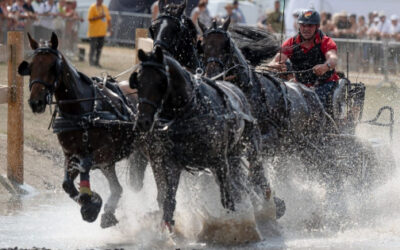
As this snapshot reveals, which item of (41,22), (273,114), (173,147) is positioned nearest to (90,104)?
(173,147)

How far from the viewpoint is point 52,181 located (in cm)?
1142

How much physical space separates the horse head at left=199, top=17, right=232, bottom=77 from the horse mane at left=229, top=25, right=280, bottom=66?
1840mm

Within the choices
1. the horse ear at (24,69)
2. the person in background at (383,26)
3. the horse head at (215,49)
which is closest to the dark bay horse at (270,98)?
the horse head at (215,49)

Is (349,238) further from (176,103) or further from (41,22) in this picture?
(41,22)

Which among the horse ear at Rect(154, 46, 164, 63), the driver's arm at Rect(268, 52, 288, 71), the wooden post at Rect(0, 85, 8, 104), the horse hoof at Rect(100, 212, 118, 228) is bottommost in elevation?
the horse hoof at Rect(100, 212, 118, 228)

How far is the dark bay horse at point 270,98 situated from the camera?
8945 mm

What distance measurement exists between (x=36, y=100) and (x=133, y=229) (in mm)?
1904

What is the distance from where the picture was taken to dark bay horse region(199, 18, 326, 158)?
8.95 meters

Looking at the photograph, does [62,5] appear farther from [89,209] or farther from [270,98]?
[89,209]

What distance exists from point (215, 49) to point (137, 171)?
149 cm

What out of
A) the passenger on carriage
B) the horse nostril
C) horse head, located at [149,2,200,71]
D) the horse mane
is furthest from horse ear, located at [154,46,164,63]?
the horse mane

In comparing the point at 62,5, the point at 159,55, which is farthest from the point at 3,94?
the point at 62,5

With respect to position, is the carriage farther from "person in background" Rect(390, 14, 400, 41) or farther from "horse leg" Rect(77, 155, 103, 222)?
"person in background" Rect(390, 14, 400, 41)

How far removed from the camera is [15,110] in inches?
428
